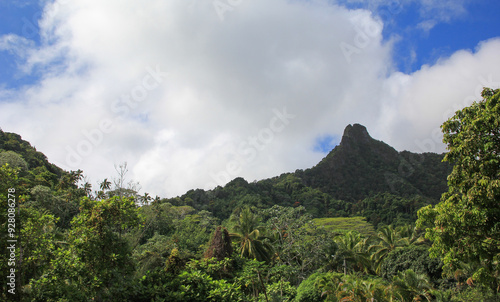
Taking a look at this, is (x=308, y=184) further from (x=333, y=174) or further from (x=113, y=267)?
(x=113, y=267)

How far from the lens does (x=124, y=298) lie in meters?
6.70

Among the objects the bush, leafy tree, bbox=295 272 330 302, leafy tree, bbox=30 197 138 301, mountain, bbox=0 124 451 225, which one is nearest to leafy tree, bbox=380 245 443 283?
leafy tree, bbox=295 272 330 302

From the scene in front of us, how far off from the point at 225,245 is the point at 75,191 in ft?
85.9

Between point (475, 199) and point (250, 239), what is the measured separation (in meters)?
18.0

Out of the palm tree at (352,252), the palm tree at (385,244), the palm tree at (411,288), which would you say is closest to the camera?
the palm tree at (411,288)

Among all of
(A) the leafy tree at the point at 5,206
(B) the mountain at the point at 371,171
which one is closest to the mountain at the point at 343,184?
(B) the mountain at the point at 371,171

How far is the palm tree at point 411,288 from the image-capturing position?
12094 mm

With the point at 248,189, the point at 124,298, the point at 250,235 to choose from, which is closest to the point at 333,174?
the point at 248,189

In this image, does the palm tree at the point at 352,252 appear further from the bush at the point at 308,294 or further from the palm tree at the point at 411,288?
the bush at the point at 308,294

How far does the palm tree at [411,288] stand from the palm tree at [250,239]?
1185 cm

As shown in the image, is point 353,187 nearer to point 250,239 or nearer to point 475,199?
point 250,239

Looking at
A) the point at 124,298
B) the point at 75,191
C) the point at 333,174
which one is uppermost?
the point at 333,174

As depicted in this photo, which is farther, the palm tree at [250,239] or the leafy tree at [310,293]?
the palm tree at [250,239]

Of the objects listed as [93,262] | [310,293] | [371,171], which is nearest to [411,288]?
[310,293]
